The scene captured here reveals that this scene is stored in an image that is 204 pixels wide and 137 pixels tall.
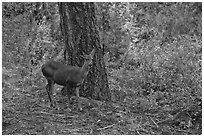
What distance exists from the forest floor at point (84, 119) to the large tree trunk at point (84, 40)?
1.10 feet

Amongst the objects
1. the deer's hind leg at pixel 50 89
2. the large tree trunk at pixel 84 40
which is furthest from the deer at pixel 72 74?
the large tree trunk at pixel 84 40

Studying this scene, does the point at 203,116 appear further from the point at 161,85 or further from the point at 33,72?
the point at 33,72

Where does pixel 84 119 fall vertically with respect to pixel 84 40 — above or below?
below

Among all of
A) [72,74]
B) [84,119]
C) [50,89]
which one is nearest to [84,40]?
[72,74]

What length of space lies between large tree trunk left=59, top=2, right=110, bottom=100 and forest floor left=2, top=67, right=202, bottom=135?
34 cm

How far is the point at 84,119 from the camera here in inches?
234

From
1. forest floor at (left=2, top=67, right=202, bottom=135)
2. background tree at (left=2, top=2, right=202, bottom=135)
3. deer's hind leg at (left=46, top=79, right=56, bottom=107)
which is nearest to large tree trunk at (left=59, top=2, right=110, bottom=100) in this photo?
background tree at (left=2, top=2, right=202, bottom=135)

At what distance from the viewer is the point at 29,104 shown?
6.64 metres

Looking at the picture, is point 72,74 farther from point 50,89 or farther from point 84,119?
point 84,119

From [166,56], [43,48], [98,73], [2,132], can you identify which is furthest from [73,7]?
[43,48]

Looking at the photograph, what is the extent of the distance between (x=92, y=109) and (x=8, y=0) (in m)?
5.85

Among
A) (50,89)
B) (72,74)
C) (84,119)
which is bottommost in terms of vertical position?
(84,119)

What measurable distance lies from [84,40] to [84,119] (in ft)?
4.04

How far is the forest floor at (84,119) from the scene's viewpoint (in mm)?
5590
